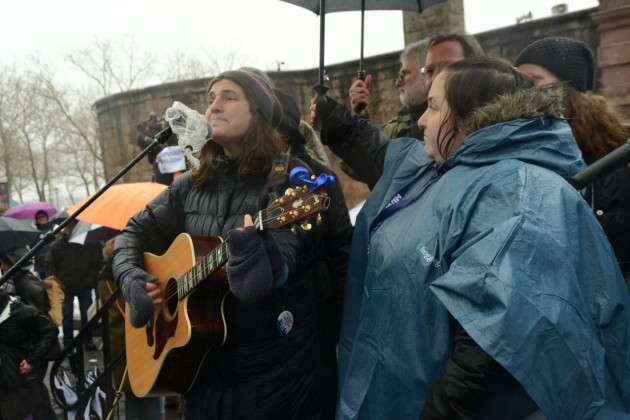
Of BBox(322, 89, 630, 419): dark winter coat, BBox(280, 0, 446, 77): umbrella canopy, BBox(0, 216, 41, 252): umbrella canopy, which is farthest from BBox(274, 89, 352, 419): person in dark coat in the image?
BBox(0, 216, 41, 252): umbrella canopy

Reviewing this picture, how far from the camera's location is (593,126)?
2.49 meters

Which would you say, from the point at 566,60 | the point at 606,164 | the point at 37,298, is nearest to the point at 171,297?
the point at 606,164

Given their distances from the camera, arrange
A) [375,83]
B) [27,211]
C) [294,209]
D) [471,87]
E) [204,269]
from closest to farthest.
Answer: [471,87] < [294,209] < [204,269] < [375,83] < [27,211]

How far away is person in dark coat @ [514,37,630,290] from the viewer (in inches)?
97.5

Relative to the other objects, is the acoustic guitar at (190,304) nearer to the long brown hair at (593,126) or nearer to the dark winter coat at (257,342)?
the dark winter coat at (257,342)

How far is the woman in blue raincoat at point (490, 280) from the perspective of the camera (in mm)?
1381

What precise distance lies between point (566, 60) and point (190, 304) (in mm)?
1840

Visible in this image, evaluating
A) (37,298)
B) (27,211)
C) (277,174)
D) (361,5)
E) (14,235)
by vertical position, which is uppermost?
(361,5)

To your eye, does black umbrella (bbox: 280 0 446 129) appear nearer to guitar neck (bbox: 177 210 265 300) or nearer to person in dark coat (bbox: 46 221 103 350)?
guitar neck (bbox: 177 210 265 300)

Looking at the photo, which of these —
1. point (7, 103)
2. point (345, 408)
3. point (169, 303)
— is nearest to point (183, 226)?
point (169, 303)

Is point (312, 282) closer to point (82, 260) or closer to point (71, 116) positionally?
point (82, 260)

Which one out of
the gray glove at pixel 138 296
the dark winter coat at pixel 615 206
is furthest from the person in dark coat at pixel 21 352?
the dark winter coat at pixel 615 206

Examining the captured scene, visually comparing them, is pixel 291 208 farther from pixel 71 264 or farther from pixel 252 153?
pixel 71 264

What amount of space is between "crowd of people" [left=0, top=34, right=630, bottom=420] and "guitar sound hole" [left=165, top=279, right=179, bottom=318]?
0.04 meters
